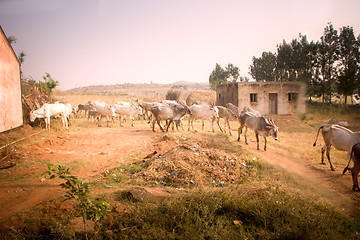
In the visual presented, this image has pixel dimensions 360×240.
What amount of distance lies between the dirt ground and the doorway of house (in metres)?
11.7

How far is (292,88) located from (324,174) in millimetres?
19057

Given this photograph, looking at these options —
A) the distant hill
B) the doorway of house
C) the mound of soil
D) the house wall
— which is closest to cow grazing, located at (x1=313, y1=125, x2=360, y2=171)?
the mound of soil

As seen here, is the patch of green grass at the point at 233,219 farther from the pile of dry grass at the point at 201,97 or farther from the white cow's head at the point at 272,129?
the pile of dry grass at the point at 201,97

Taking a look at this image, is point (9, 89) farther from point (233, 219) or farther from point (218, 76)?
point (218, 76)

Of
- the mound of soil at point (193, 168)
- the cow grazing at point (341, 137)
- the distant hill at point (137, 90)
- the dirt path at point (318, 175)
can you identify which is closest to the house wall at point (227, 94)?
the dirt path at point (318, 175)

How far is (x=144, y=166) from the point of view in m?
7.32

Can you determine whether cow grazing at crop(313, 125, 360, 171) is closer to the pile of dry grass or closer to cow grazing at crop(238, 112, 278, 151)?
cow grazing at crop(238, 112, 278, 151)

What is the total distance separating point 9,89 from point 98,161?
724 centimetres

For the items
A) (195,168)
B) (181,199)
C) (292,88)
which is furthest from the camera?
(292,88)

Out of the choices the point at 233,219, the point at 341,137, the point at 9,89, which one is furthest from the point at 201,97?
the point at 233,219

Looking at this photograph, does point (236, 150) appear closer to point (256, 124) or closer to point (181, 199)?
point (256, 124)

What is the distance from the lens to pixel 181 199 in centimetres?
439

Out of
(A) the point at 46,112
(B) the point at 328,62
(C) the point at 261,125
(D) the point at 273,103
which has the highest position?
(B) the point at 328,62

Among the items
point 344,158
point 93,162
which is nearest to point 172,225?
point 93,162
